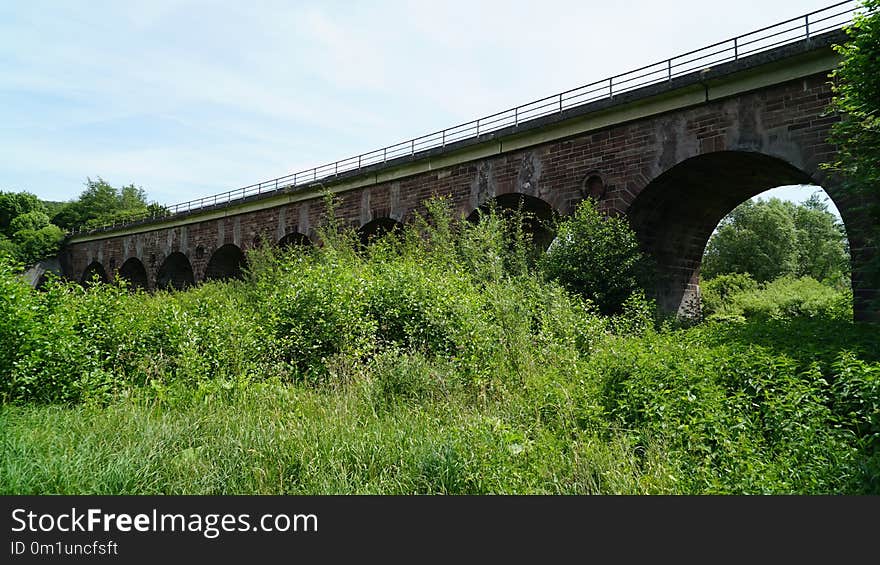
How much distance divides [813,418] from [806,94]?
847 cm

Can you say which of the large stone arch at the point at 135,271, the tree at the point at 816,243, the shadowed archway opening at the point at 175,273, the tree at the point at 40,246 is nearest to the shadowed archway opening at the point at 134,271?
the large stone arch at the point at 135,271

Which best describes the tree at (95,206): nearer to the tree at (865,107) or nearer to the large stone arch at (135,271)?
the large stone arch at (135,271)

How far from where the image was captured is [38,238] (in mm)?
43656

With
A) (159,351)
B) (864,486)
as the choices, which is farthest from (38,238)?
(864,486)

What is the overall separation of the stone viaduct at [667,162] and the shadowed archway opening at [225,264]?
9.01 meters

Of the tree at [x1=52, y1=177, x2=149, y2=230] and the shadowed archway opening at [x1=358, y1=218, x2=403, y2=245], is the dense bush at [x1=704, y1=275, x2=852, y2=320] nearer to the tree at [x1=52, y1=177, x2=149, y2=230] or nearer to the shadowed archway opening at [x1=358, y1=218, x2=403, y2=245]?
the shadowed archway opening at [x1=358, y1=218, x2=403, y2=245]

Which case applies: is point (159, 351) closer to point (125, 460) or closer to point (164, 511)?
point (125, 460)

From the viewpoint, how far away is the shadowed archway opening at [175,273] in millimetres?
32250

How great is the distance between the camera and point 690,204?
1395 centimetres

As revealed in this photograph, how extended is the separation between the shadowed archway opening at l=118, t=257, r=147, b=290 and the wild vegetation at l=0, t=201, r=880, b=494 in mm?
32063

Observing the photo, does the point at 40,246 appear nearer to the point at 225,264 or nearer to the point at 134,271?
the point at 134,271

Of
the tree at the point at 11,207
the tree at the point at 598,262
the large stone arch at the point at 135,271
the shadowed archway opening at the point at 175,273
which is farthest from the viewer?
the tree at the point at 11,207

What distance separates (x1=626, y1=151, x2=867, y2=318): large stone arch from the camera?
12.5 m

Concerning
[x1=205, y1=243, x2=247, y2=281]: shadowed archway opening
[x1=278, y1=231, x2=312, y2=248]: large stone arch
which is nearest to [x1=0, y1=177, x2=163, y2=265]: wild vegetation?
[x1=205, y1=243, x2=247, y2=281]: shadowed archway opening
